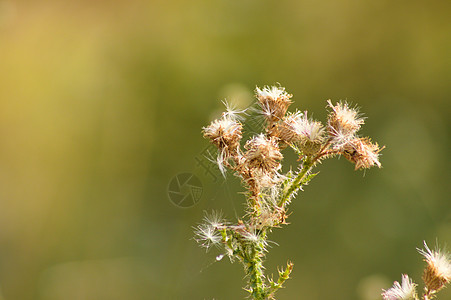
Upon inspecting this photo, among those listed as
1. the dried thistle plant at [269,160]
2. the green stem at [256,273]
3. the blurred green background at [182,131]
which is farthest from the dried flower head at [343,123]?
the blurred green background at [182,131]

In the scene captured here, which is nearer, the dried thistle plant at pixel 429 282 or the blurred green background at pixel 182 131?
the dried thistle plant at pixel 429 282

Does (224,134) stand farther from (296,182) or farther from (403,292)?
(403,292)

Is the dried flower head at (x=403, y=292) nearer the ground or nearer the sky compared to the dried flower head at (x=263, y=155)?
nearer the ground

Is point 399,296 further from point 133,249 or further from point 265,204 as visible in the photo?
point 133,249

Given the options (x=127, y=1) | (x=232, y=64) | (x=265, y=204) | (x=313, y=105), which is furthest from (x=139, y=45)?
(x=265, y=204)

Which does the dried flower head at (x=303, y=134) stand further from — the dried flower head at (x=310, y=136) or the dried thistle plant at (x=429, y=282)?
the dried thistle plant at (x=429, y=282)

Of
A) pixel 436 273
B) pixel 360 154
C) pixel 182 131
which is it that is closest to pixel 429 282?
pixel 436 273

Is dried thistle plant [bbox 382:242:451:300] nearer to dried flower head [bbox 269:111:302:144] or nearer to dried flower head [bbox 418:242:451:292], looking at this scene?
dried flower head [bbox 418:242:451:292]
